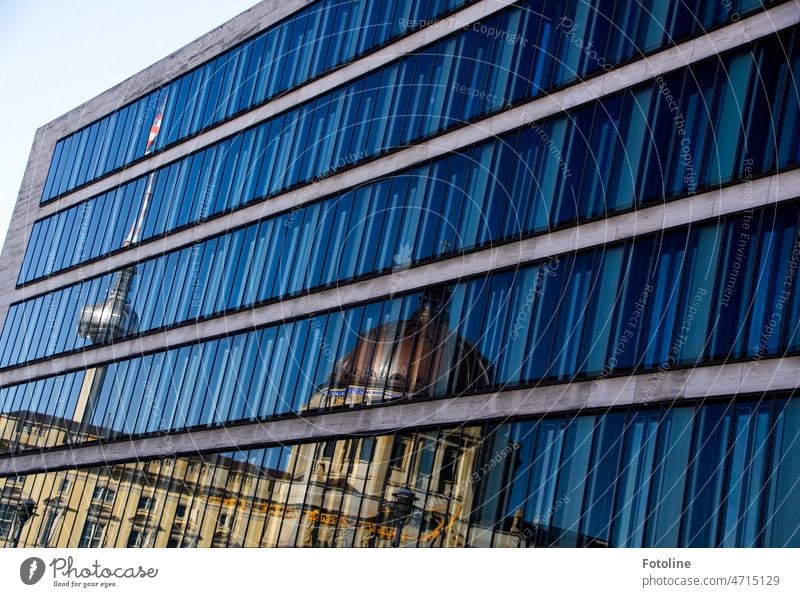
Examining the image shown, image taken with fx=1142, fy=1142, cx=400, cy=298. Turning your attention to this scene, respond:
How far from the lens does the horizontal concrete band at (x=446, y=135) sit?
1359 inches

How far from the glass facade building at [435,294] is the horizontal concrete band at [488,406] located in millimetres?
94

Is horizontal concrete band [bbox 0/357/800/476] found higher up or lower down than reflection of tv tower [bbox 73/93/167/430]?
lower down

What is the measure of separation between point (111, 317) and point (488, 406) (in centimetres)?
2722

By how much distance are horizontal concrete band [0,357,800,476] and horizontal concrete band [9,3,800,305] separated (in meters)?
10.1

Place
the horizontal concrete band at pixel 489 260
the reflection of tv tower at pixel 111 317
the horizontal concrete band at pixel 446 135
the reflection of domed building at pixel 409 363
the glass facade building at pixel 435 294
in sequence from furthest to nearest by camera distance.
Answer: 1. the reflection of tv tower at pixel 111 317
2. the reflection of domed building at pixel 409 363
3. the horizontal concrete band at pixel 446 135
4. the horizontal concrete band at pixel 489 260
5. the glass facade building at pixel 435 294

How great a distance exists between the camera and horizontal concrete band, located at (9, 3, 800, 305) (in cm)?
3453

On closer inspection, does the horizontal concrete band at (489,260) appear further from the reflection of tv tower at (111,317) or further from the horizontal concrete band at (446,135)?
the horizontal concrete band at (446,135)

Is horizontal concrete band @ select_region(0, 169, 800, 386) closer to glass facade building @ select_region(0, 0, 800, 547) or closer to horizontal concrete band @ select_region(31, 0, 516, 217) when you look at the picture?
glass facade building @ select_region(0, 0, 800, 547)

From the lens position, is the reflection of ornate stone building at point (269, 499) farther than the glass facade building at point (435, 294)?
Yes

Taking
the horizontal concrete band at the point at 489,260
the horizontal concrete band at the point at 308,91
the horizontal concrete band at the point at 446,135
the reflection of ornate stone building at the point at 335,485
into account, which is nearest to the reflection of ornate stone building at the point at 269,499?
the reflection of ornate stone building at the point at 335,485

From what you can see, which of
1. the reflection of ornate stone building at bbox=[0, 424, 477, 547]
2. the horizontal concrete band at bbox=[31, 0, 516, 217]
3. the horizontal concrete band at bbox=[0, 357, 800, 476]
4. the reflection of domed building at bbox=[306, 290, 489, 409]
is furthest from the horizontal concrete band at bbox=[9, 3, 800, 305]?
the reflection of ornate stone building at bbox=[0, 424, 477, 547]

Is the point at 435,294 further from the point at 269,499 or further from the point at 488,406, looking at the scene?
the point at 269,499
